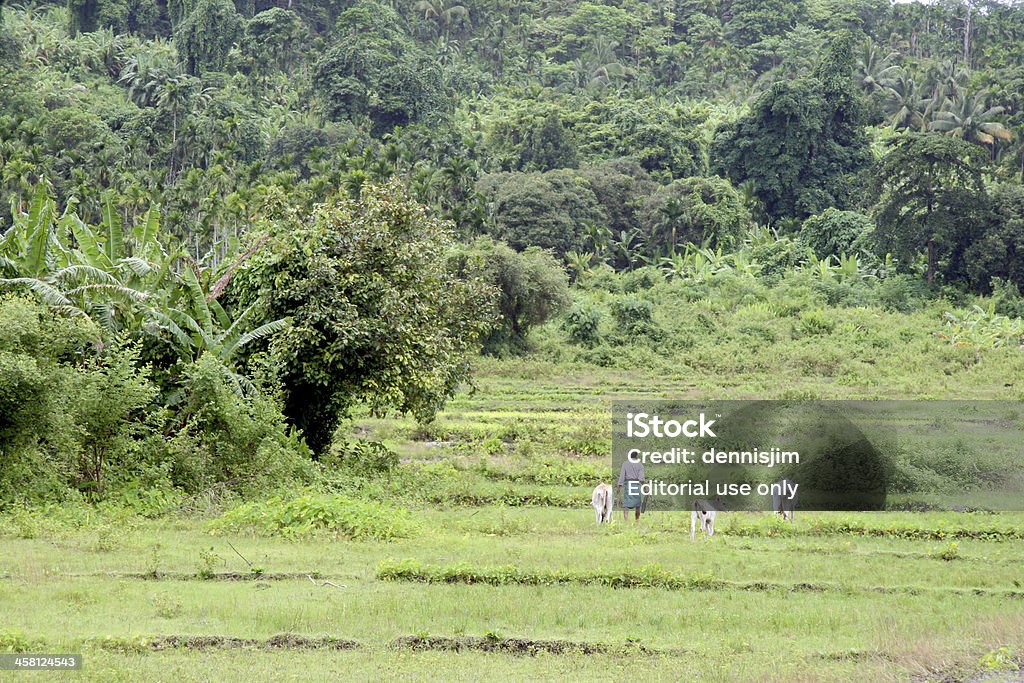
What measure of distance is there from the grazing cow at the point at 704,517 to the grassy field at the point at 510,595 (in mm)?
194

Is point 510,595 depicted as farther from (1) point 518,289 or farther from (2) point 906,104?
(2) point 906,104

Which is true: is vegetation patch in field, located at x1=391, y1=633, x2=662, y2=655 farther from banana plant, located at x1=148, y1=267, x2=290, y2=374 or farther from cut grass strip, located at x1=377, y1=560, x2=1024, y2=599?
→ banana plant, located at x1=148, y1=267, x2=290, y2=374

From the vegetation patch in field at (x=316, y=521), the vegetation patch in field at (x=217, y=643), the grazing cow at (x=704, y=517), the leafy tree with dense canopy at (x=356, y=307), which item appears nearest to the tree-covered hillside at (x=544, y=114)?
the leafy tree with dense canopy at (x=356, y=307)

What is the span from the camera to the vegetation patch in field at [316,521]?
1325cm

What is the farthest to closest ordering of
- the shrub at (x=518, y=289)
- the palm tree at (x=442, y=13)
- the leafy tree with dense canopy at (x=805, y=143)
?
1. the palm tree at (x=442, y=13)
2. the leafy tree with dense canopy at (x=805, y=143)
3. the shrub at (x=518, y=289)

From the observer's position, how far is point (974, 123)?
5956 centimetres

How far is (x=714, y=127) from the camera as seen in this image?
73125 mm

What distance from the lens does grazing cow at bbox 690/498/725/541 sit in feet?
44.7

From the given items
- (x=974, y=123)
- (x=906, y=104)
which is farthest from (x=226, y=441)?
(x=906, y=104)

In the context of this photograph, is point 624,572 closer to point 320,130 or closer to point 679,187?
point 679,187

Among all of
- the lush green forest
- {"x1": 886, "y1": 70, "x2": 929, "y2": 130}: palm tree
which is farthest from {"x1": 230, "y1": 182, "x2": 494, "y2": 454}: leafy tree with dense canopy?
{"x1": 886, "y1": 70, "x2": 929, "y2": 130}: palm tree

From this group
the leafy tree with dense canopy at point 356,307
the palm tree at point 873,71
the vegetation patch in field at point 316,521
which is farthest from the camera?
the palm tree at point 873,71

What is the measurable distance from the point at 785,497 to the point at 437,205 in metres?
36.3

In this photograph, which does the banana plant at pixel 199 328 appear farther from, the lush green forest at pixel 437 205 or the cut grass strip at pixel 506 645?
the cut grass strip at pixel 506 645
